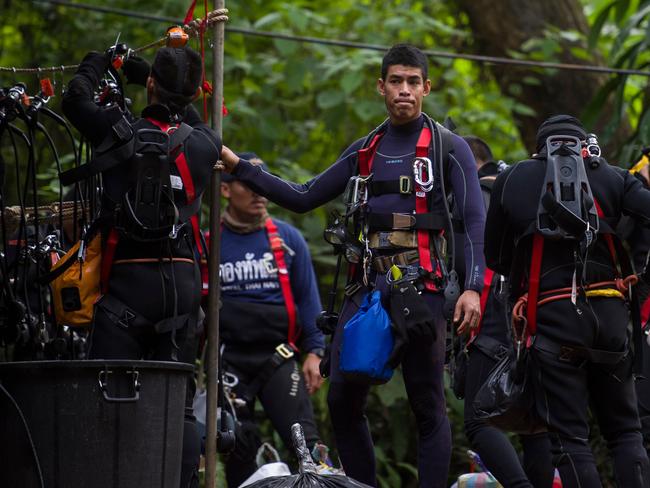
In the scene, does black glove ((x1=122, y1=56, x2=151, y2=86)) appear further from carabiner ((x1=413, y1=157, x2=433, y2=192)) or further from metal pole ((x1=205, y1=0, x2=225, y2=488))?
carabiner ((x1=413, y1=157, x2=433, y2=192))

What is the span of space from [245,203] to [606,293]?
2.94 meters

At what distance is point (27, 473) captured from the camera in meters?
5.16

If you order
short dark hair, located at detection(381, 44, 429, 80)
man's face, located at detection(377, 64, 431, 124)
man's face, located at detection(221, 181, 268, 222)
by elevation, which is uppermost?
short dark hair, located at detection(381, 44, 429, 80)

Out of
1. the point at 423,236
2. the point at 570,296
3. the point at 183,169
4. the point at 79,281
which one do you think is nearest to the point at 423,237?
the point at 423,236

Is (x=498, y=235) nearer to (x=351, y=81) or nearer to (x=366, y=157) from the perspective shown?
(x=366, y=157)

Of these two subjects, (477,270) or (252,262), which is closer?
(477,270)

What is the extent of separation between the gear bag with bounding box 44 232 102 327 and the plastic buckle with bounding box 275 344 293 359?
2362mm

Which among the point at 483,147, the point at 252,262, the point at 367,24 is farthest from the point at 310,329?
the point at 367,24

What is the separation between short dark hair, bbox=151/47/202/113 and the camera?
19.3 feet

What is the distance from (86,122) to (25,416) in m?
1.38

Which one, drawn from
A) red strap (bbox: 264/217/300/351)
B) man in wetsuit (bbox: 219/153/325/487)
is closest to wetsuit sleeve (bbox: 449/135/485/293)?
man in wetsuit (bbox: 219/153/325/487)

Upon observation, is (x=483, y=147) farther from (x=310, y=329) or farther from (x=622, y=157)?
(x=622, y=157)

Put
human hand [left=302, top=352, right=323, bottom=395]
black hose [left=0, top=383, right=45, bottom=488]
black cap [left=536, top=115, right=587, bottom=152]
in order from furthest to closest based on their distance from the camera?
human hand [left=302, top=352, right=323, bottom=395], black cap [left=536, top=115, right=587, bottom=152], black hose [left=0, top=383, right=45, bottom=488]

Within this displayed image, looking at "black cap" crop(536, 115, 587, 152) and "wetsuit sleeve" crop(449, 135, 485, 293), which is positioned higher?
"black cap" crop(536, 115, 587, 152)
